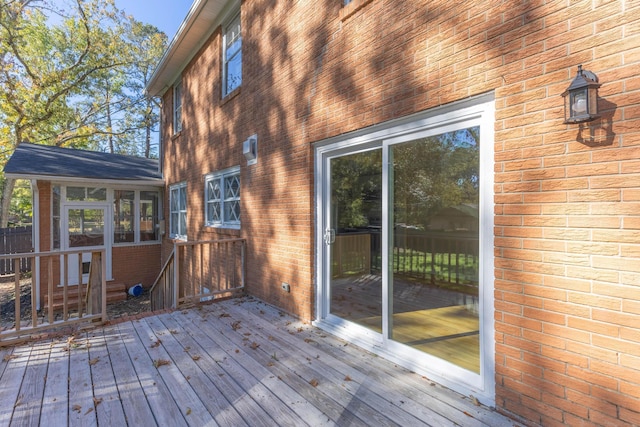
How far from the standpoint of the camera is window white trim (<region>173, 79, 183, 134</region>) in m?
8.56

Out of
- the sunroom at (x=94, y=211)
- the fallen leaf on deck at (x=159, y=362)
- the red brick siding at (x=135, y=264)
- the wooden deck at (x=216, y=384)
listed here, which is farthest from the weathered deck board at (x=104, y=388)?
the red brick siding at (x=135, y=264)

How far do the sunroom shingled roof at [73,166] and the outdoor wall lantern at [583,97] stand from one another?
9.61 meters

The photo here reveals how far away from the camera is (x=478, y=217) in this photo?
2324 millimetres

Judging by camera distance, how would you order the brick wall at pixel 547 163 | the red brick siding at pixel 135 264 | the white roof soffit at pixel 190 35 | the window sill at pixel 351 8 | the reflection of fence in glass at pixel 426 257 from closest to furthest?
the brick wall at pixel 547 163
the reflection of fence in glass at pixel 426 257
the window sill at pixel 351 8
the white roof soffit at pixel 190 35
the red brick siding at pixel 135 264

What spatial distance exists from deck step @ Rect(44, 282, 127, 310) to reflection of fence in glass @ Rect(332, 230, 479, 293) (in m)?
7.19

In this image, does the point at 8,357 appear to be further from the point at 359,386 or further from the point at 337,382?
the point at 359,386

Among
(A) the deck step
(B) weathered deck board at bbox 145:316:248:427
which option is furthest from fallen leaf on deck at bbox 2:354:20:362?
(A) the deck step

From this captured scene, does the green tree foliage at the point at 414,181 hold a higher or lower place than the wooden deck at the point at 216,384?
higher

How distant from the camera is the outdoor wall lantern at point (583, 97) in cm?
163

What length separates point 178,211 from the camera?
877cm

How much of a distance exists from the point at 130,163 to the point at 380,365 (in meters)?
10.9

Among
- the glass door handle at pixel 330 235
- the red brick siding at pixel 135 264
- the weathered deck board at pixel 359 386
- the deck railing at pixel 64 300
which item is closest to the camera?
the weathered deck board at pixel 359 386

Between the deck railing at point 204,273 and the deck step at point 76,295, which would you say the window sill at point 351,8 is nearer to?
the deck railing at point 204,273

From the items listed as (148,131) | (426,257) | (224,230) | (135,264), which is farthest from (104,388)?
(148,131)
